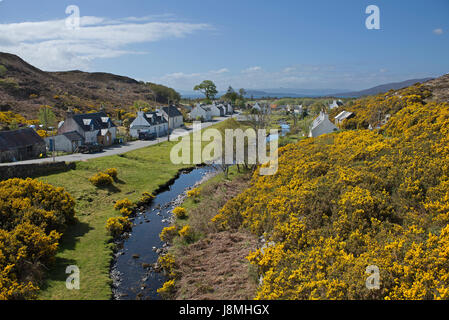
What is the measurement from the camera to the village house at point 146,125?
6281cm

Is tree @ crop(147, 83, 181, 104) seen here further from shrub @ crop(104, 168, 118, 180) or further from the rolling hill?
shrub @ crop(104, 168, 118, 180)

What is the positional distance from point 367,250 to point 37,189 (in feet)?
73.9

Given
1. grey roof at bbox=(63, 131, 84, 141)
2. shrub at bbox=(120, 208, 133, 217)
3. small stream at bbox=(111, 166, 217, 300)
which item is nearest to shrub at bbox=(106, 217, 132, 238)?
small stream at bbox=(111, 166, 217, 300)

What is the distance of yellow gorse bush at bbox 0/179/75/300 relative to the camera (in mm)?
13758

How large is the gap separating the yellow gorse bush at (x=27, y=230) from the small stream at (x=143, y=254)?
13.1 ft

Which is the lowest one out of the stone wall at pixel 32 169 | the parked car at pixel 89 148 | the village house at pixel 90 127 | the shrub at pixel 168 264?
the shrub at pixel 168 264

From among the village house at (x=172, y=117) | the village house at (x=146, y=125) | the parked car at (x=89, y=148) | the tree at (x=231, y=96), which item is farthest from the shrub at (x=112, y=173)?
the tree at (x=231, y=96)

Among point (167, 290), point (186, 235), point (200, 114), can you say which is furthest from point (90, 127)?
point (200, 114)

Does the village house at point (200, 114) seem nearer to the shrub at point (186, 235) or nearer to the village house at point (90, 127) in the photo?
the village house at point (90, 127)

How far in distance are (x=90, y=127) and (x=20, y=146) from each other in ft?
47.2

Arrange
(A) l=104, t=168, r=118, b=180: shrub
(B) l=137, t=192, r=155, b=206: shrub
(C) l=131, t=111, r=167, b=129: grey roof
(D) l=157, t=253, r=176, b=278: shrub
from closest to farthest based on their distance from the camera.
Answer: (D) l=157, t=253, r=176, b=278: shrub → (B) l=137, t=192, r=155, b=206: shrub → (A) l=104, t=168, r=118, b=180: shrub → (C) l=131, t=111, r=167, b=129: grey roof

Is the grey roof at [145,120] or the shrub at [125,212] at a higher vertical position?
the grey roof at [145,120]

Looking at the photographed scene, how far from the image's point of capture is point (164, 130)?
7244 cm

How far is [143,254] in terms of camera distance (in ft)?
62.9
